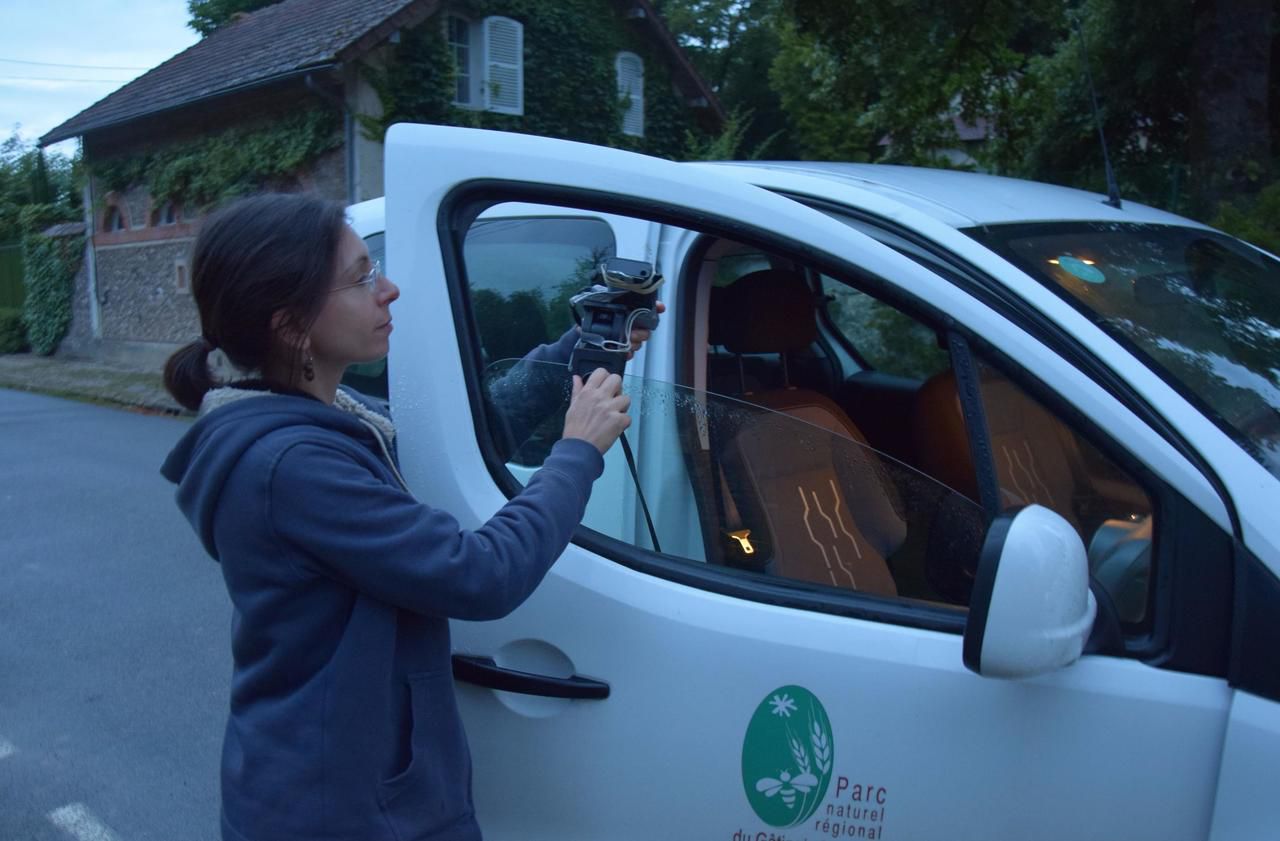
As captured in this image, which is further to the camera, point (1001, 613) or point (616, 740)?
point (616, 740)

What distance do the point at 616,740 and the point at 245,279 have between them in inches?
35.6

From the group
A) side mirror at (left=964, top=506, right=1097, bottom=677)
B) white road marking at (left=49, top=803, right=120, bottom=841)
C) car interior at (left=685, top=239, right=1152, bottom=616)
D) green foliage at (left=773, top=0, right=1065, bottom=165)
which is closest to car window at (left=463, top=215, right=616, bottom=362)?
car interior at (left=685, top=239, right=1152, bottom=616)

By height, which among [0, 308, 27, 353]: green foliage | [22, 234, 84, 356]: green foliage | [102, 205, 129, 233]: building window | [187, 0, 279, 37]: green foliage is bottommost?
[0, 308, 27, 353]: green foliage

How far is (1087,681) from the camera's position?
1.52 meters

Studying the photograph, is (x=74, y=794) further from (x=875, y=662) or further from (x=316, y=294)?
(x=875, y=662)

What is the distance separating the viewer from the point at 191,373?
163cm

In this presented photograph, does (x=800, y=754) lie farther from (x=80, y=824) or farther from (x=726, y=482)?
(x=80, y=824)

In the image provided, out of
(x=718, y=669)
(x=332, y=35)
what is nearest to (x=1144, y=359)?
(x=718, y=669)

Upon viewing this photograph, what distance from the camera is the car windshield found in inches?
66.2

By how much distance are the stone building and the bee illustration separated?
41.3 feet

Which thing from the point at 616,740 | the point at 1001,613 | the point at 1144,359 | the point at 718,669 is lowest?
the point at 616,740

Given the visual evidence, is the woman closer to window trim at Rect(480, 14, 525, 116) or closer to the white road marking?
the white road marking

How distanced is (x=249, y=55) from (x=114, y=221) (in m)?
5.27

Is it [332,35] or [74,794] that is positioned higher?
[332,35]
